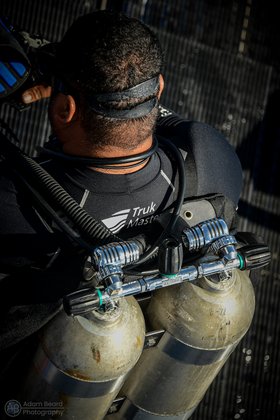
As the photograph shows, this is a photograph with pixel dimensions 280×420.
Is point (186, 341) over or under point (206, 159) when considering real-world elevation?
under

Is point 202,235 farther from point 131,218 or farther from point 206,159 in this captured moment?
point 206,159

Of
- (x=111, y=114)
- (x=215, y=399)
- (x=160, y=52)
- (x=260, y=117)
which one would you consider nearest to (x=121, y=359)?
(x=111, y=114)

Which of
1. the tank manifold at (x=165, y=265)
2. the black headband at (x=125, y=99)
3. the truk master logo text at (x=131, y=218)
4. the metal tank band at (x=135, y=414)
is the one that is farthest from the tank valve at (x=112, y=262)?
the metal tank band at (x=135, y=414)

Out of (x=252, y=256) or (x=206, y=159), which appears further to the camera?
(x=206, y=159)

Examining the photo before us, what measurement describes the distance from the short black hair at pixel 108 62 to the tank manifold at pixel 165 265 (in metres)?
0.30

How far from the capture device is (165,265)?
1058 mm

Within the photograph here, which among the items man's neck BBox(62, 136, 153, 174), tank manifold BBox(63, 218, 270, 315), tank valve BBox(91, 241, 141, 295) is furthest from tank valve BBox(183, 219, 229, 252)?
man's neck BBox(62, 136, 153, 174)

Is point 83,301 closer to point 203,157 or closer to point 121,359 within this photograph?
point 121,359

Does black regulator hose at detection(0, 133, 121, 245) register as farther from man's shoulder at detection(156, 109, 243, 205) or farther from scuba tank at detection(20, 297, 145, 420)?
man's shoulder at detection(156, 109, 243, 205)

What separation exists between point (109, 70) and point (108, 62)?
21 millimetres

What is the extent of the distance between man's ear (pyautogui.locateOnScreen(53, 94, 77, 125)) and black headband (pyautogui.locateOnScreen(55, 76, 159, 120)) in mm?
57

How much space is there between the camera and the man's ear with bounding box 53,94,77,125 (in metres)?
1.24

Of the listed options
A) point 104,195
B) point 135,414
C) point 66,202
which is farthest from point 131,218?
point 135,414

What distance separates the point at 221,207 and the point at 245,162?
1392mm
